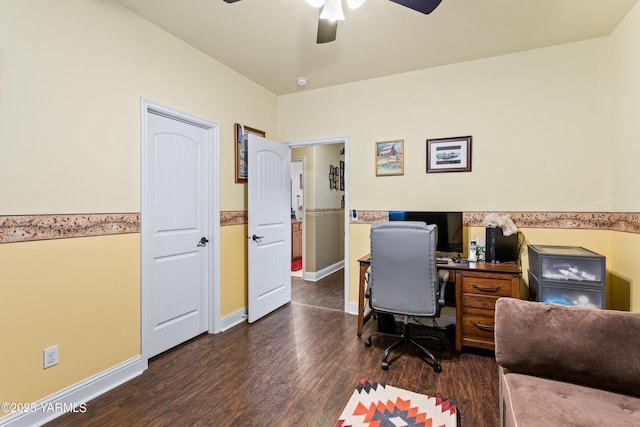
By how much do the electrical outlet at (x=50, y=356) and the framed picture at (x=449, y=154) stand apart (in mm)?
3325

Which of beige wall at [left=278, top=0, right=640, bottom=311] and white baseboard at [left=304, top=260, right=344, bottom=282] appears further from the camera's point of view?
white baseboard at [left=304, top=260, right=344, bottom=282]

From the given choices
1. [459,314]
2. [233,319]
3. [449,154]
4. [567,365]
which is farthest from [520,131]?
[233,319]

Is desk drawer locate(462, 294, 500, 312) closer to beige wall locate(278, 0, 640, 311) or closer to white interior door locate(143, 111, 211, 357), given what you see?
beige wall locate(278, 0, 640, 311)

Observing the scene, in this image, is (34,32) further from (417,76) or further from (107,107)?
(417,76)


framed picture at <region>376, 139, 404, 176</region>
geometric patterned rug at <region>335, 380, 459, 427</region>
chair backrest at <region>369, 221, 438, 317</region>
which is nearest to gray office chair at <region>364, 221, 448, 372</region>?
chair backrest at <region>369, 221, 438, 317</region>

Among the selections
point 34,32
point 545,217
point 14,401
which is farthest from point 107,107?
point 545,217

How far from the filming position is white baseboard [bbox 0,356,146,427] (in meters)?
1.72

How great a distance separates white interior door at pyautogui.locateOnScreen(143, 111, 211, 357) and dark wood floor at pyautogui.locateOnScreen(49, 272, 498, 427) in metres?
0.25

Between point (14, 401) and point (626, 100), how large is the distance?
4.50 metres

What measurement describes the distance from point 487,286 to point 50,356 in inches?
121

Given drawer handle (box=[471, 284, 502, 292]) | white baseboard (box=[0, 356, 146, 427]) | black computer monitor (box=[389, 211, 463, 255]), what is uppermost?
black computer monitor (box=[389, 211, 463, 255])

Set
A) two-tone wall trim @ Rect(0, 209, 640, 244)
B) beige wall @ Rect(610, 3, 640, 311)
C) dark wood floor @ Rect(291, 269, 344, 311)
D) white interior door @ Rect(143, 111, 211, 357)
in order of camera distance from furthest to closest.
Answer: dark wood floor @ Rect(291, 269, 344, 311), white interior door @ Rect(143, 111, 211, 357), beige wall @ Rect(610, 3, 640, 311), two-tone wall trim @ Rect(0, 209, 640, 244)

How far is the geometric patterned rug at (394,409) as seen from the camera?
5.78 ft

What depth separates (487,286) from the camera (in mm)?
2523
